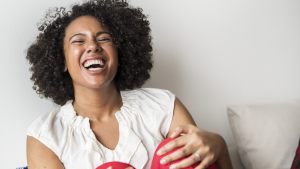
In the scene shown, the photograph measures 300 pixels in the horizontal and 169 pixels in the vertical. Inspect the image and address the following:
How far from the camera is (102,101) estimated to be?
135 centimetres

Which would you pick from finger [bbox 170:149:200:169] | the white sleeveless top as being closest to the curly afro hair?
the white sleeveless top

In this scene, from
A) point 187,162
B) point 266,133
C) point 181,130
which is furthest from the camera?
point 266,133

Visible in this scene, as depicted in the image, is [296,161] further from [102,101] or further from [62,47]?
[62,47]

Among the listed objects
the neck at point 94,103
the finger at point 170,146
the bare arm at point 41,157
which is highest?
the neck at point 94,103

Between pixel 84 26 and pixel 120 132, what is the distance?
0.51 m

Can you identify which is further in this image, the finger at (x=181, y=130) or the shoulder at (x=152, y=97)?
the shoulder at (x=152, y=97)

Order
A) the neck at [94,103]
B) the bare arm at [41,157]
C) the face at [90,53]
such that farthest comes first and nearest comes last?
1. the neck at [94,103]
2. the face at [90,53]
3. the bare arm at [41,157]

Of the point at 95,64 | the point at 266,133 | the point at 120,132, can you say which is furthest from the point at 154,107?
the point at 266,133

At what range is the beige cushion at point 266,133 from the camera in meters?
1.48

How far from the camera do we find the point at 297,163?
130 cm

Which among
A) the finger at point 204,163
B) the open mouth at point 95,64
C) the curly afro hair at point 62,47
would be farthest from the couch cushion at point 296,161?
the open mouth at point 95,64

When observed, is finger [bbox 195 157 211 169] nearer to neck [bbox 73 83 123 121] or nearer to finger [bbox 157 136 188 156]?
finger [bbox 157 136 188 156]

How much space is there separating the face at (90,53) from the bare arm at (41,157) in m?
0.32

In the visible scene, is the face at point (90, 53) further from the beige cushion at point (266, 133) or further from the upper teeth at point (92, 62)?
the beige cushion at point (266, 133)
